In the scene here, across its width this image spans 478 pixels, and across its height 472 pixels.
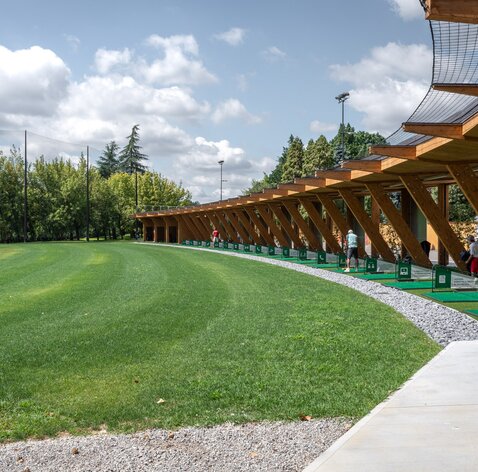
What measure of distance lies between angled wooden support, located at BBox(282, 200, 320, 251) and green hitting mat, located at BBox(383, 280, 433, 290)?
14.6 meters

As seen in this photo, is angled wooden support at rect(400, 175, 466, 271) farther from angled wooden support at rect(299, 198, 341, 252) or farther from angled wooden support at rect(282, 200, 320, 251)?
angled wooden support at rect(282, 200, 320, 251)

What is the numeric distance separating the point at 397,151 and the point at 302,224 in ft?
57.8

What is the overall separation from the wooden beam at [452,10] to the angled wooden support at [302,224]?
2601 centimetres

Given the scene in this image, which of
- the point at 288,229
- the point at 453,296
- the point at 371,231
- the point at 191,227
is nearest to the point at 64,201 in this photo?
the point at 191,227

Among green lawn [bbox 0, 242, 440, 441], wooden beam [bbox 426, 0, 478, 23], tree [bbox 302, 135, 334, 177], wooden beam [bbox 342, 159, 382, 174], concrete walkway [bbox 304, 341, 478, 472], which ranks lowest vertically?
green lawn [bbox 0, 242, 440, 441]

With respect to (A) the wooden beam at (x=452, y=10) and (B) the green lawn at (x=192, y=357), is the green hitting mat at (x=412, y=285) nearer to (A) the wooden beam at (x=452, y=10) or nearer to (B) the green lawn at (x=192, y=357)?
(B) the green lawn at (x=192, y=357)

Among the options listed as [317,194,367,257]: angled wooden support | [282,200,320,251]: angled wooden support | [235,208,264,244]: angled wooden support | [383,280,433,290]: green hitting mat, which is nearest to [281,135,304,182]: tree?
[235,208,264,244]: angled wooden support

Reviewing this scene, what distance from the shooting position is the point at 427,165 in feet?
55.8

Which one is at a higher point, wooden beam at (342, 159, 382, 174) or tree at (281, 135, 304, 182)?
tree at (281, 135, 304, 182)

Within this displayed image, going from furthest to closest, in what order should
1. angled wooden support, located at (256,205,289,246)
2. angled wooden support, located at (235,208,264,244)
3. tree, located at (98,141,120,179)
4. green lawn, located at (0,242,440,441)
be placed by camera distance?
tree, located at (98,141,120,179), angled wooden support, located at (235,208,264,244), angled wooden support, located at (256,205,289,246), green lawn, located at (0,242,440,441)

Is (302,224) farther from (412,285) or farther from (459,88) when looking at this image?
(459,88)

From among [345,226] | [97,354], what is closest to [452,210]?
[345,226]

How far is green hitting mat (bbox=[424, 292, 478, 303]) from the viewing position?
45.9 feet

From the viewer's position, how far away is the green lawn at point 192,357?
5.75 m
